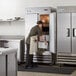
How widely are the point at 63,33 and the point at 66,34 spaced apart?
110mm

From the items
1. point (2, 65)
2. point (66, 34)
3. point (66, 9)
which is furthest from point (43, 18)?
point (2, 65)

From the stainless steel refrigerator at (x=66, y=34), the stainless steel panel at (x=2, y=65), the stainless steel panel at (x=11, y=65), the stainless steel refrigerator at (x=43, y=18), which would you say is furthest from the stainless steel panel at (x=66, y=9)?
the stainless steel panel at (x=2, y=65)

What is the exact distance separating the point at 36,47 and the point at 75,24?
1530 mm

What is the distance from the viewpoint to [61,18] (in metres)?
7.78

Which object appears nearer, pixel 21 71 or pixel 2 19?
pixel 21 71

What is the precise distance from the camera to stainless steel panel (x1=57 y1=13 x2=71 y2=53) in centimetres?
773

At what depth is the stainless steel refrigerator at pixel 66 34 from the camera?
771 centimetres

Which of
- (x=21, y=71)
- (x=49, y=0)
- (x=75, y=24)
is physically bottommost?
(x=21, y=71)

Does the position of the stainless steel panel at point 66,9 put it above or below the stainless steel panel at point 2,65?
above

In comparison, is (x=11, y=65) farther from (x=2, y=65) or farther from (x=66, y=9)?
(x=66, y=9)

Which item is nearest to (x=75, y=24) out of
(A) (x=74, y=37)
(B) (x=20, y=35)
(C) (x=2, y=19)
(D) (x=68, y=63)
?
(A) (x=74, y=37)

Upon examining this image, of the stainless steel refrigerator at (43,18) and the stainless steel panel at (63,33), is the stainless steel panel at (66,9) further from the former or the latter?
the stainless steel refrigerator at (43,18)

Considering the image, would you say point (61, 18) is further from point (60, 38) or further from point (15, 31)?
point (15, 31)

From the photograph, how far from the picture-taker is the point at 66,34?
7770mm
